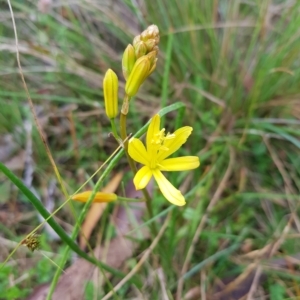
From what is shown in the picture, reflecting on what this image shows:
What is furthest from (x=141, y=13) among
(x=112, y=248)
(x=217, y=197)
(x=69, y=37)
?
(x=112, y=248)

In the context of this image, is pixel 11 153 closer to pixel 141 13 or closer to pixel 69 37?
pixel 69 37

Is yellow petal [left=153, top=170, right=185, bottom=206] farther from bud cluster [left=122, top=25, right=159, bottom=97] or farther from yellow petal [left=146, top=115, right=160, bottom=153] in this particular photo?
bud cluster [left=122, top=25, right=159, bottom=97]

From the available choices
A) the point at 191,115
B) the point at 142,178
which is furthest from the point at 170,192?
the point at 191,115

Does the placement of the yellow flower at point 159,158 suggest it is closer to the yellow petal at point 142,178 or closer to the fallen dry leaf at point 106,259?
the yellow petal at point 142,178

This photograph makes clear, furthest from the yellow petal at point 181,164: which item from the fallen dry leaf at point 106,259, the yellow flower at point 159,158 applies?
the fallen dry leaf at point 106,259

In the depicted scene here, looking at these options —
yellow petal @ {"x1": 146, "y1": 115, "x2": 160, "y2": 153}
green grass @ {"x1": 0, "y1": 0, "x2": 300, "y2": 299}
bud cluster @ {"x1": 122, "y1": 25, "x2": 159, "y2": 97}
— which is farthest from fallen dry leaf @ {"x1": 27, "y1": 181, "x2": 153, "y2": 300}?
bud cluster @ {"x1": 122, "y1": 25, "x2": 159, "y2": 97}

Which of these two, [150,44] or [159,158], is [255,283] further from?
[150,44]
